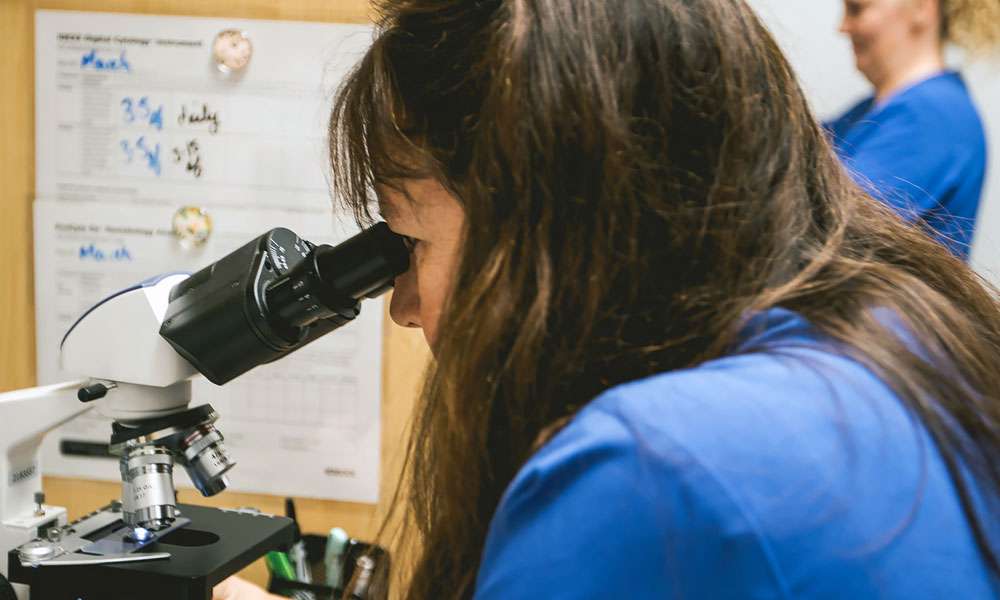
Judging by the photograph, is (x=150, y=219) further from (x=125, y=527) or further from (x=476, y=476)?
(x=476, y=476)

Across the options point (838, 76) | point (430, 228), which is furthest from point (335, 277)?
point (838, 76)

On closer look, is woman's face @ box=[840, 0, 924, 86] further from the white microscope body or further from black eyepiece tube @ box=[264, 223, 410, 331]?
the white microscope body

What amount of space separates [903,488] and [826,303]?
0.46 ft

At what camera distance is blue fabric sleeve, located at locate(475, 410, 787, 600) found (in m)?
0.47

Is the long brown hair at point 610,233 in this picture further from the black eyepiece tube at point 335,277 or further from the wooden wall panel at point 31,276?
the wooden wall panel at point 31,276

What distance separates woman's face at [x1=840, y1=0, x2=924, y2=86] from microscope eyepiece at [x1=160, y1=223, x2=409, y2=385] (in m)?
0.95

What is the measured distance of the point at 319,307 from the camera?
92cm

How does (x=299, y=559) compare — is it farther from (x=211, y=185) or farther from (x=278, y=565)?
(x=211, y=185)

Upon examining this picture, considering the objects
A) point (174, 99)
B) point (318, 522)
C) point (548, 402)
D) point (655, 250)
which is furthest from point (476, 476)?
point (174, 99)

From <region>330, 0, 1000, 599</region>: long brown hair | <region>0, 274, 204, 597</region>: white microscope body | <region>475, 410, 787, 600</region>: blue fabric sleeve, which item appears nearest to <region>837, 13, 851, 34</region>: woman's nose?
<region>330, 0, 1000, 599</region>: long brown hair

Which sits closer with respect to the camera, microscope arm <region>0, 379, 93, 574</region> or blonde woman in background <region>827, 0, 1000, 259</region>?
microscope arm <region>0, 379, 93, 574</region>

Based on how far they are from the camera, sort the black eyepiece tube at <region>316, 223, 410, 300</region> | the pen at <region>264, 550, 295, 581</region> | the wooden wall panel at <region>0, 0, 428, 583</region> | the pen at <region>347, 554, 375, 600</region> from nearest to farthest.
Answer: the black eyepiece tube at <region>316, 223, 410, 300</region> → the pen at <region>347, 554, 375, 600</region> → the pen at <region>264, 550, 295, 581</region> → the wooden wall panel at <region>0, 0, 428, 583</region>

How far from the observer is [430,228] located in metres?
A: 0.75

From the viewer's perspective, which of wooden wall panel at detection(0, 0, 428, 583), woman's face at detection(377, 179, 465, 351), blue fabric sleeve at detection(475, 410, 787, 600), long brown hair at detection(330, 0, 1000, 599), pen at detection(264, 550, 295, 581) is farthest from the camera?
wooden wall panel at detection(0, 0, 428, 583)
